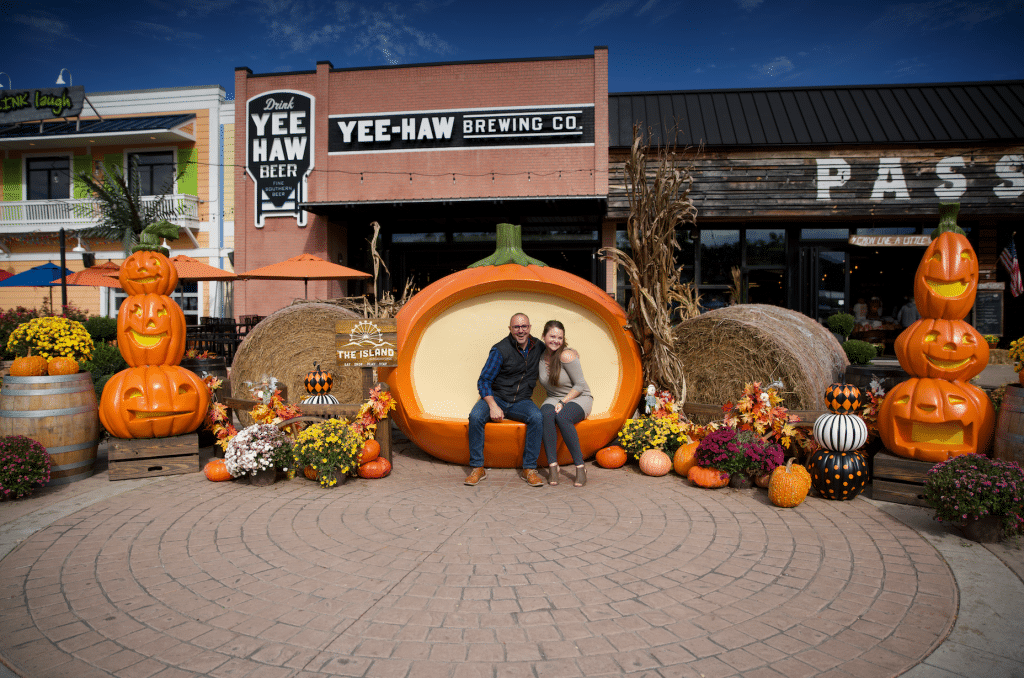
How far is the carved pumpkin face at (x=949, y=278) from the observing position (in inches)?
168

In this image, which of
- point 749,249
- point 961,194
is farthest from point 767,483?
point 961,194

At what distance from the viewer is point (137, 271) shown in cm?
510

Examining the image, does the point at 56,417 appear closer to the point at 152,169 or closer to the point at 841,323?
the point at 841,323

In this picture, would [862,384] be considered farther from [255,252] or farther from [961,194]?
[255,252]

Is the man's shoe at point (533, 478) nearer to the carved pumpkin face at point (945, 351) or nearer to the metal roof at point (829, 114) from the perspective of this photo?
the carved pumpkin face at point (945, 351)

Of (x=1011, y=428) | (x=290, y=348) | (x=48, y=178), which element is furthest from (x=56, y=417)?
(x=48, y=178)

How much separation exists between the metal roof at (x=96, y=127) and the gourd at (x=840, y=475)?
17.6m

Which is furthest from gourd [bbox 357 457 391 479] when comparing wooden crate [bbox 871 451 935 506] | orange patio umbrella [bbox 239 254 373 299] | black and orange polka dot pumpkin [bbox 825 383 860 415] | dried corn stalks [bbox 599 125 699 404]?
orange patio umbrella [bbox 239 254 373 299]

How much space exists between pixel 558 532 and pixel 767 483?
1.97 metres

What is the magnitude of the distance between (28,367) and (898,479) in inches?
273

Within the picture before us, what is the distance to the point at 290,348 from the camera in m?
6.90

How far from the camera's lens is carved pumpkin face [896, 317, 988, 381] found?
13.8 ft

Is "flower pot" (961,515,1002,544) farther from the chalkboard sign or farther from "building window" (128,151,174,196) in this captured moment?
"building window" (128,151,174,196)

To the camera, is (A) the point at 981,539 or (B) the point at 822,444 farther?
(B) the point at 822,444
